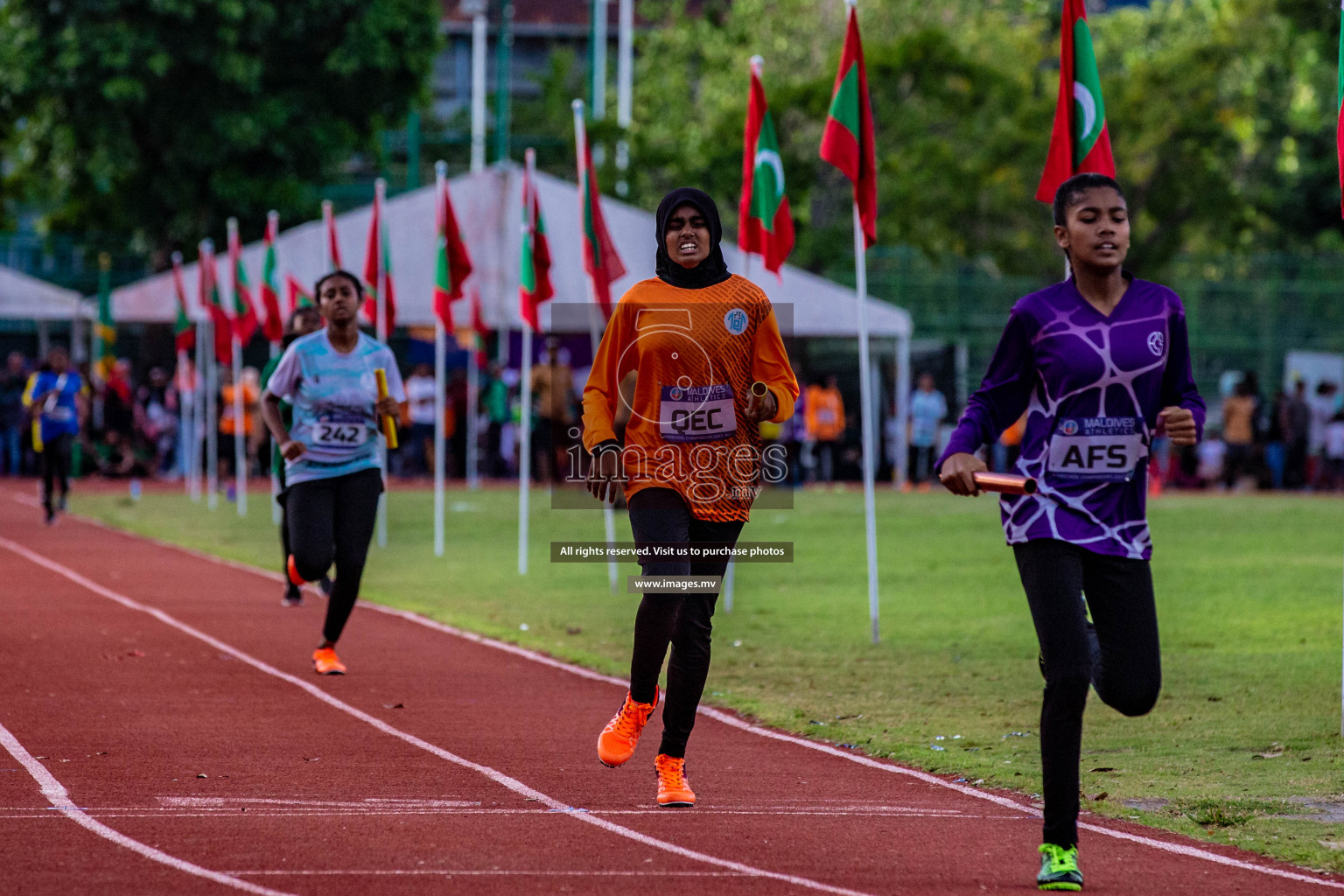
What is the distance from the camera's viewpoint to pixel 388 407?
1050 cm

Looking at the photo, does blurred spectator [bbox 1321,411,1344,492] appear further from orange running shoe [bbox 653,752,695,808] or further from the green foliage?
orange running shoe [bbox 653,752,695,808]

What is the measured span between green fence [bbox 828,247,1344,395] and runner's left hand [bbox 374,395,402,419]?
2616 cm

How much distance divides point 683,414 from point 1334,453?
28.1 m

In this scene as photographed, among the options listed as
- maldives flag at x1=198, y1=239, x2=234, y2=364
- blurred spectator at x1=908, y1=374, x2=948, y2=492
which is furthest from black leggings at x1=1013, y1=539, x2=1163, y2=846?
blurred spectator at x1=908, y1=374, x2=948, y2=492

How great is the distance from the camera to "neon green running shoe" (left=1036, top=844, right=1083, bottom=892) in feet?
18.6

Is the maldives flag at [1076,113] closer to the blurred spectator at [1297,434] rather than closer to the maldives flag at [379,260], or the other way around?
the maldives flag at [379,260]

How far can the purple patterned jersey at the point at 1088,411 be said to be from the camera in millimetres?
5816

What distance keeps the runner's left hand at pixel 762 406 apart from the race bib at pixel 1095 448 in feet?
4.19

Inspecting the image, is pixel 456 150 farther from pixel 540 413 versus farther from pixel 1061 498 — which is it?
pixel 1061 498

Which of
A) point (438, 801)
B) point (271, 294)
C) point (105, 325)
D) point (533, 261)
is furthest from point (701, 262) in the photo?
point (105, 325)

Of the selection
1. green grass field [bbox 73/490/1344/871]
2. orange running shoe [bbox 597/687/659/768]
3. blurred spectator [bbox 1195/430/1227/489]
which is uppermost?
blurred spectator [bbox 1195/430/1227/489]

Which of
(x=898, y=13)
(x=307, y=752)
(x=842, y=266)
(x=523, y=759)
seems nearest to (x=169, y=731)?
(x=307, y=752)

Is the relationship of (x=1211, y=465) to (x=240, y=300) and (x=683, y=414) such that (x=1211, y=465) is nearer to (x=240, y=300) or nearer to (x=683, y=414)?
(x=240, y=300)

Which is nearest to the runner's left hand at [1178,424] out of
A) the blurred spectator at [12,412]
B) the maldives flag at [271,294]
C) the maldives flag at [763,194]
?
the maldives flag at [763,194]
